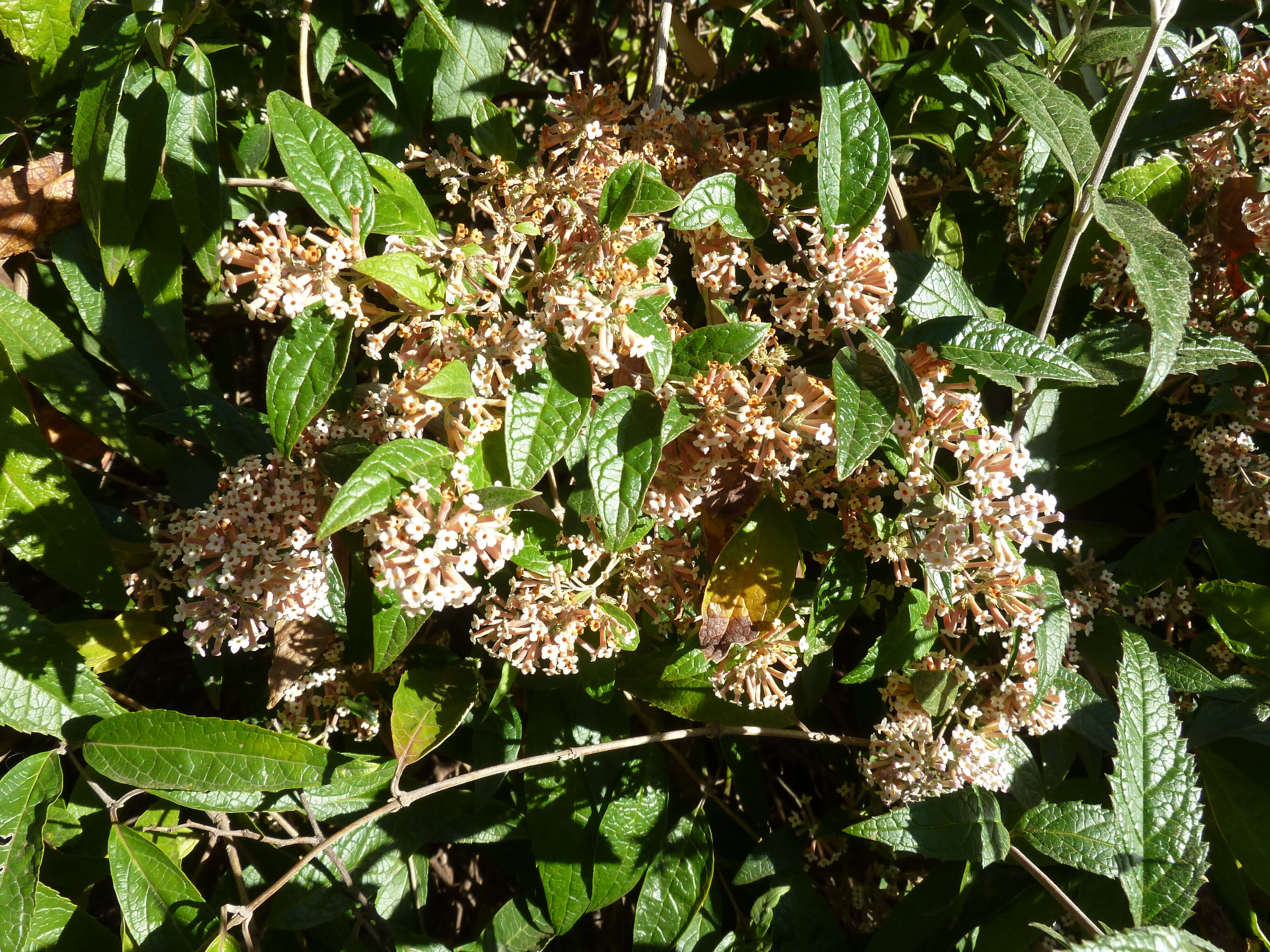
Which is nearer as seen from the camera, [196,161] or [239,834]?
[196,161]

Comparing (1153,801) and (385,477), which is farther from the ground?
(385,477)

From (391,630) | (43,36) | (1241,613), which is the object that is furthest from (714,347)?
(43,36)

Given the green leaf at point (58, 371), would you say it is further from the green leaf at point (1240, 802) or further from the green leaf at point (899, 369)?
the green leaf at point (1240, 802)

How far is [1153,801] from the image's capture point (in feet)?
5.98

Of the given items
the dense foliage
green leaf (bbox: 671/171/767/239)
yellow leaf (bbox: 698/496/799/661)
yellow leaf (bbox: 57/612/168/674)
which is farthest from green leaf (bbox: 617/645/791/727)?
yellow leaf (bbox: 57/612/168/674)

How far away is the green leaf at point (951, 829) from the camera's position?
186cm

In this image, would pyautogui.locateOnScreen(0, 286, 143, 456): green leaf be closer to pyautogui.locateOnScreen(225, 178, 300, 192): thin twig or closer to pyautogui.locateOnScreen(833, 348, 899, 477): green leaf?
pyautogui.locateOnScreen(225, 178, 300, 192): thin twig

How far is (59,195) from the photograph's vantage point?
6.23 ft

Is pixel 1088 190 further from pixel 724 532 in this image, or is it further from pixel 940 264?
pixel 724 532

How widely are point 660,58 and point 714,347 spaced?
962 mm

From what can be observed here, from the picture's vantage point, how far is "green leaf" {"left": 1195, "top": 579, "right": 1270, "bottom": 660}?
1.94 meters

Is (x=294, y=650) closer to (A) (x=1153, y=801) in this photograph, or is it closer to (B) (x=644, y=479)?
(B) (x=644, y=479)

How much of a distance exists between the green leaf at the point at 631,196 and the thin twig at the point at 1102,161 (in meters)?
0.75

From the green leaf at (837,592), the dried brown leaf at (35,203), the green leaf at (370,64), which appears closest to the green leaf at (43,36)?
the dried brown leaf at (35,203)
